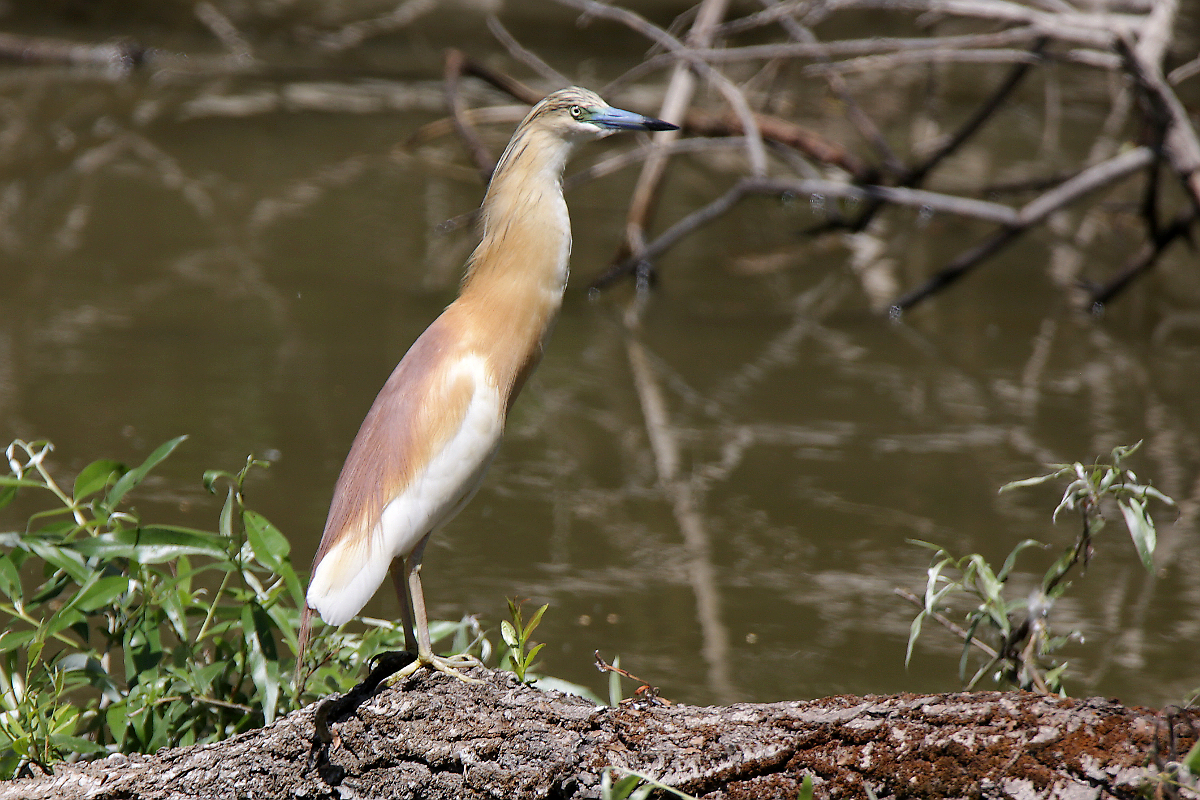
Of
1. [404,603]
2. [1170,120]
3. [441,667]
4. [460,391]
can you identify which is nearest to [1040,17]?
[1170,120]

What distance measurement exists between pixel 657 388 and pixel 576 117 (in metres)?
3.31

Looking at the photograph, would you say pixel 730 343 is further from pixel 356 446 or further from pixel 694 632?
pixel 356 446

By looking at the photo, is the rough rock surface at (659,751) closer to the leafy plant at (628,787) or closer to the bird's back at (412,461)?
the leafy plant at (628,787)

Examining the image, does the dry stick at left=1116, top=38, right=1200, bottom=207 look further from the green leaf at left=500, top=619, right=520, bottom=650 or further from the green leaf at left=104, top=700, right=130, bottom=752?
the green leaf at left=104, top=700, right=130, bottom=752

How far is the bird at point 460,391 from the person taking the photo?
2445 millimetres

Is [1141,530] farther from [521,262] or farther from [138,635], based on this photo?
[138,635]

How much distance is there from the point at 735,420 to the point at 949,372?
143cm

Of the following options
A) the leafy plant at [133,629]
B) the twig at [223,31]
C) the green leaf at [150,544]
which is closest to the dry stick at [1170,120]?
the leafy plant at [133,629]

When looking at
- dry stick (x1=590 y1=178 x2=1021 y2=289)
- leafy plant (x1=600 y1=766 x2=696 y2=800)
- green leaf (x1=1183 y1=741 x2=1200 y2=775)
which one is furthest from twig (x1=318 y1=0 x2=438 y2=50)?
green leaf (x1=1183 y1=741 x2=1200 y2=775)

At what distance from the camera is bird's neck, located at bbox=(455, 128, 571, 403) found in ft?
8.61

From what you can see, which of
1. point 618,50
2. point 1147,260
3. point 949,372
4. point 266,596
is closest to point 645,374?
point 949,372

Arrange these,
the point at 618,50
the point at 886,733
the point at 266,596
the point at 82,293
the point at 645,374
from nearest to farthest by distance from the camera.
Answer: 1. the point at 886,733
2. the point at 266,596
3. the point at 645,374
4. the point at 82,293
5. the point at 618,50

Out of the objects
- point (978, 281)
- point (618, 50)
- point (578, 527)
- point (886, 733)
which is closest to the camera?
point (886, 733)

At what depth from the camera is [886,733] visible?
201 cm
